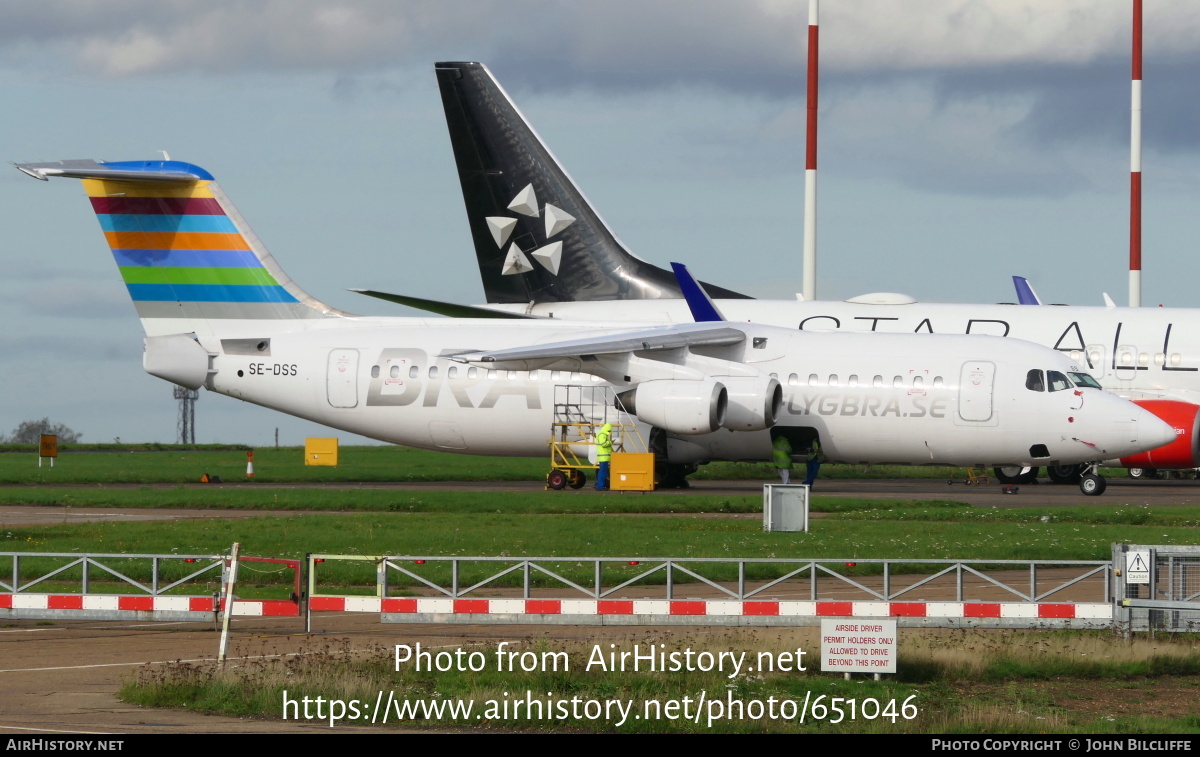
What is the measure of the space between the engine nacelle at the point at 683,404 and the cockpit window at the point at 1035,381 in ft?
22.6

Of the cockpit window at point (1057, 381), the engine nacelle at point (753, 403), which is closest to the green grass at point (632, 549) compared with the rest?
the engine nacelle at point (753, 403)

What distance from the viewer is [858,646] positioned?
43.7 ft

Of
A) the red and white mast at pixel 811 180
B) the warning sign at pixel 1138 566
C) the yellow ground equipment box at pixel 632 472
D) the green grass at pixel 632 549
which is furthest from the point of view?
the red and white mast at pixel 811 180

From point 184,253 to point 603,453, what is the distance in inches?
462

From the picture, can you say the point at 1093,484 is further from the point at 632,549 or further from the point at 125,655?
the point at 125,655

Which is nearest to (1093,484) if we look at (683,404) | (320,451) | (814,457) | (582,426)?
(814,457)

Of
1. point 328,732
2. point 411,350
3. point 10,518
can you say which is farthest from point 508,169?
point 328,732

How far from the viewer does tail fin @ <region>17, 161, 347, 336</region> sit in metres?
36.7

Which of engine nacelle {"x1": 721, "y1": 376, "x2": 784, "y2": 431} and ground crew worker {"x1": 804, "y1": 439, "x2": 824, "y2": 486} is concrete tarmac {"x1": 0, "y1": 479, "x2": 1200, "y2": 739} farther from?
ground crew worker {"x1": 804, "y1": 439, "x2": 824, "y2": 486}

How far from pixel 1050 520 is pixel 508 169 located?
20.7 metres

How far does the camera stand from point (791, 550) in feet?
75.0

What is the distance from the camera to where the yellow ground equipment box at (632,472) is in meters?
35.7

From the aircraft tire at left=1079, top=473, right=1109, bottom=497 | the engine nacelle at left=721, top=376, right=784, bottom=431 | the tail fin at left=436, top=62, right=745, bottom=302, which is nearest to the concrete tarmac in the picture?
the engine nacelle at left=721, top=376, right=784, bottom=431

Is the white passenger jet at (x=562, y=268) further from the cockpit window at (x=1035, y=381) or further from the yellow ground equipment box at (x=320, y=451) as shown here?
the yellow ground equipment box at (x=320, y=451)
